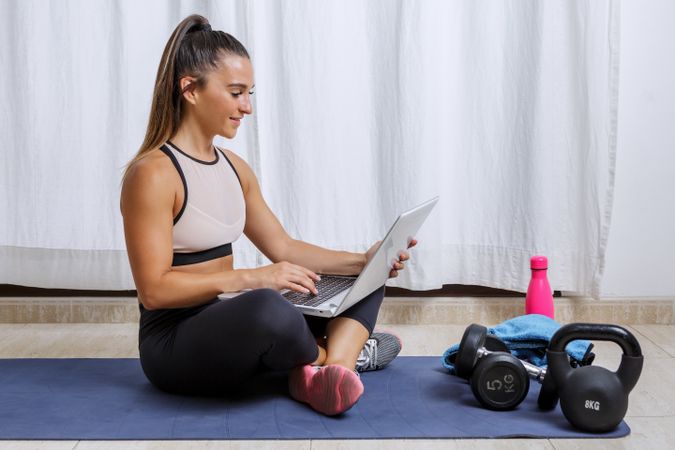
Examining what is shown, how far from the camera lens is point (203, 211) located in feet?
5.97

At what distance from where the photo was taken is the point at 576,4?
2.38 meters

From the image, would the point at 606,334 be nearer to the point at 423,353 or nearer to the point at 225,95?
the point at 423,353

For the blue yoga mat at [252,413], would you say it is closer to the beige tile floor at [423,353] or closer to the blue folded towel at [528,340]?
the beige tile floor at [423,353]

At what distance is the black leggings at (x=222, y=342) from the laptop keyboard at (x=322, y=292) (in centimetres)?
4

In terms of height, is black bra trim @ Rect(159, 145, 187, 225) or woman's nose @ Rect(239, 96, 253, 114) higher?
woman's nose @ Rect(239, 96, 253, 114)

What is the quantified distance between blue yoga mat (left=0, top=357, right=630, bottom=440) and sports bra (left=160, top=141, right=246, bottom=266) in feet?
0.97

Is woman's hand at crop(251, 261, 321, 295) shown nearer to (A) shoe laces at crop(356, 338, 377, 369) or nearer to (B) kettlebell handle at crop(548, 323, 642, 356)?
(A) shoe laces at crop(356, 338, 377, 369)

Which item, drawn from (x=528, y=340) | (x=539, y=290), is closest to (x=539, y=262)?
(x=539, y=290)

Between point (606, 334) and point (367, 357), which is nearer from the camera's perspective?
point (606, 334)

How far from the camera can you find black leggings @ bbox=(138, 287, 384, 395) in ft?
5.49

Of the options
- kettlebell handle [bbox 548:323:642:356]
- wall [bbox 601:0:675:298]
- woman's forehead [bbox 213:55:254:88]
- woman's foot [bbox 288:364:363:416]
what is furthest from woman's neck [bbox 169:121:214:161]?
wall [bbox 601:0:675:298]

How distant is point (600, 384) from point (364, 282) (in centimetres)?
48

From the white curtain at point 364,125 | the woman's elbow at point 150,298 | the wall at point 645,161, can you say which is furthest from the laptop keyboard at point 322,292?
the wall at point 645,161

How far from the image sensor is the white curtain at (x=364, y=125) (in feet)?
7.93
